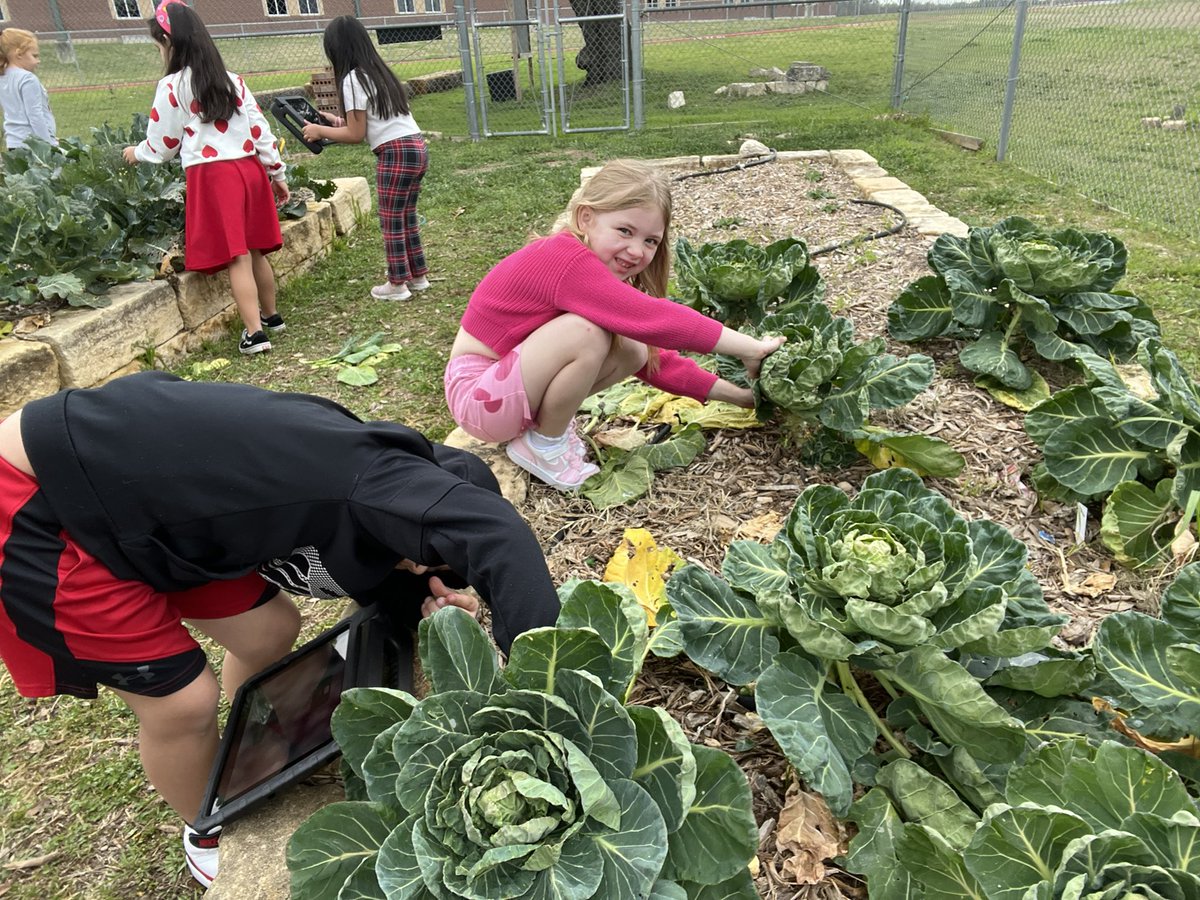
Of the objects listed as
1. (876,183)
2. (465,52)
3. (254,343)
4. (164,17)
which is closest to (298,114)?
(164,17)

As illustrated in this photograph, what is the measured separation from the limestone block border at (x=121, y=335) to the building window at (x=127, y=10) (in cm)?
→ 2350

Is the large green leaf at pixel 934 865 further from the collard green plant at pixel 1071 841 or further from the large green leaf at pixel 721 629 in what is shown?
the large green leaf at pixel 721 629

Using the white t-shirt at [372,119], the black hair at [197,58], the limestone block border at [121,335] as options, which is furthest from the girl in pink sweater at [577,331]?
the white t-shirt at [372,119]

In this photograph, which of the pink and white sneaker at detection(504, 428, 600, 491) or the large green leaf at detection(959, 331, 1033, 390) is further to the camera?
the large green leaf at detection(959, 331, 1033, 390)

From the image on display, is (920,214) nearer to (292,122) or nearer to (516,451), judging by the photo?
(516,451)

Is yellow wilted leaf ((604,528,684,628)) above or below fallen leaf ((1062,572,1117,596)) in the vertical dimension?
above

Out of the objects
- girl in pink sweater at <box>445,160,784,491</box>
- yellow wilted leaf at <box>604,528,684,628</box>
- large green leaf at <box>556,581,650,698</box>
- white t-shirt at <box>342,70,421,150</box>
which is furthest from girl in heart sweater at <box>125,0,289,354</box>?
large green leaf at <box>556,581,650,698</box>

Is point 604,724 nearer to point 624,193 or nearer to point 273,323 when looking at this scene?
point 624,193

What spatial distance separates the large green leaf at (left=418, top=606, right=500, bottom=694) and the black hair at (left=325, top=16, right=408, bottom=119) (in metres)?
5.06

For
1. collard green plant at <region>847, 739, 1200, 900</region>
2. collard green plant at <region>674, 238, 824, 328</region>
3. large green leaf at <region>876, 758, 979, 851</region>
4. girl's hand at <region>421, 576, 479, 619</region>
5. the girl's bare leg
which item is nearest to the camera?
collard green plant at <region>847, 739, 1200, 900</region>

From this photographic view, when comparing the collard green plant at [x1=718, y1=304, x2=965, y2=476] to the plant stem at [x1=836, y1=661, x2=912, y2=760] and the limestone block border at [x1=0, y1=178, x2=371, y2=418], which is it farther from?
the limestone block border at [x1=0, y1=178, x2=371, y2=418]

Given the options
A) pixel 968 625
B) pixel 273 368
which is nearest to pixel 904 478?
pixel 968 625

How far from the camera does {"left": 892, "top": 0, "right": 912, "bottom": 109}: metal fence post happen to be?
11.2 metres

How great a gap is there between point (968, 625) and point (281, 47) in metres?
15.5
